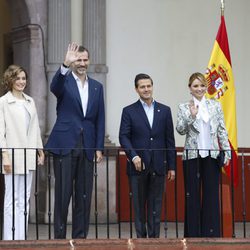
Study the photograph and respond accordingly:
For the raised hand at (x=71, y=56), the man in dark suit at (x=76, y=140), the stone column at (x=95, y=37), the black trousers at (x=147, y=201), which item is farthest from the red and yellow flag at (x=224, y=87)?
the stone column at (x=95, y=37)

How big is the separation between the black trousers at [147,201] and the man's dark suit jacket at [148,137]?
87 mm

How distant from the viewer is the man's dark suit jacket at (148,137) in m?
9.38

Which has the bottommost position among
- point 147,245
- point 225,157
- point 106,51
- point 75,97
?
point 147,245

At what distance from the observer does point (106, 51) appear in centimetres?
1323

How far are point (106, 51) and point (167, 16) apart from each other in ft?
3.50

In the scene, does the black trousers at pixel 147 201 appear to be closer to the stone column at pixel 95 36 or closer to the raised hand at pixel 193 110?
the raised hand at pixel 193 110

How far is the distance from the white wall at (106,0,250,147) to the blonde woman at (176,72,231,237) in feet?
12.3

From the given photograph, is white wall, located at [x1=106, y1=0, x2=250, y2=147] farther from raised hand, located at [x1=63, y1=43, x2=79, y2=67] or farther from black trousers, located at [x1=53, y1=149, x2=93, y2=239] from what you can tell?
raised hand, located at [x1=63, y1=43, x2=79, y2=67]

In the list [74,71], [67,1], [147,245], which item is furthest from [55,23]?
[147,245]

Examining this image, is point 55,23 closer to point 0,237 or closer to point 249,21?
point 249,21

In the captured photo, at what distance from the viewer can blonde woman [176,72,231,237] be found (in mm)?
9383

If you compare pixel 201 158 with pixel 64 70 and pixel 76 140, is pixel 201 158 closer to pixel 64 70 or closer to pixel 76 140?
pixel 76 140

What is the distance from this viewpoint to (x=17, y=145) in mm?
9250

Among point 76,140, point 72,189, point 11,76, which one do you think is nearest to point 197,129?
point 76,140
